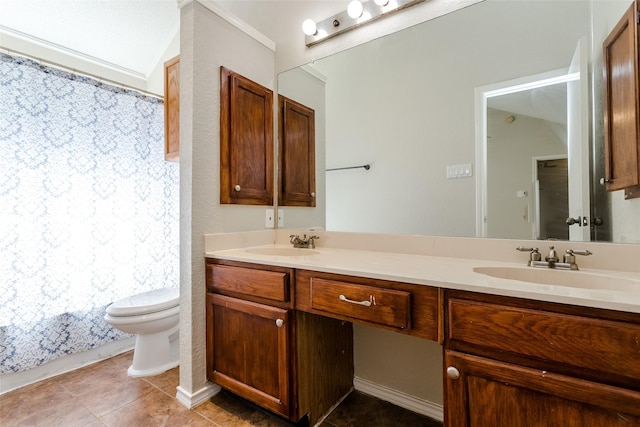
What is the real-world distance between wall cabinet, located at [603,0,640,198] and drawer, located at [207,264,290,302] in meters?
1.31

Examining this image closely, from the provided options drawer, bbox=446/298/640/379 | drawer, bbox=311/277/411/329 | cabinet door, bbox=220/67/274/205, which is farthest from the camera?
cabinet door, bbox=220/67/274/205

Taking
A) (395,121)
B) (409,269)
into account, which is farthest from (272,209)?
(409,269)

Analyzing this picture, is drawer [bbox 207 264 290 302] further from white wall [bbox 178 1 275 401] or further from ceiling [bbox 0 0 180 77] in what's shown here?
ceiling [bbox 0 0 180 77]

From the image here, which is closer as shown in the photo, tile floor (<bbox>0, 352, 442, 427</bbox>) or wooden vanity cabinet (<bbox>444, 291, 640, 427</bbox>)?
wooden vanity cabinet (<bbox>444, 291, 640, 427</bbox>)

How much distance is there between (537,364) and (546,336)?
0.09 m

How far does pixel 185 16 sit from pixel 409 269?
1672 millimetres

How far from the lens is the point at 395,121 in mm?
1616

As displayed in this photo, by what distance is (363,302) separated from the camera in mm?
1045

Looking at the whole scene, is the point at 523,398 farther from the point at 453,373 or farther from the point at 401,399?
the point at 401,399

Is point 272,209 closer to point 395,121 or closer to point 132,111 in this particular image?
point 395,121

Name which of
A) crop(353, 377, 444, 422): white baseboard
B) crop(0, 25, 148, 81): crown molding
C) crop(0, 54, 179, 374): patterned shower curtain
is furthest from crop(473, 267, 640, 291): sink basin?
crop(0, 25, 148, 81): crown molding

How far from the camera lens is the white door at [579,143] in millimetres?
1156

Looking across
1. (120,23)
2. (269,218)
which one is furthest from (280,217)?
(120,23)

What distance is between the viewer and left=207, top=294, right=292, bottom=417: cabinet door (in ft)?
4.22
